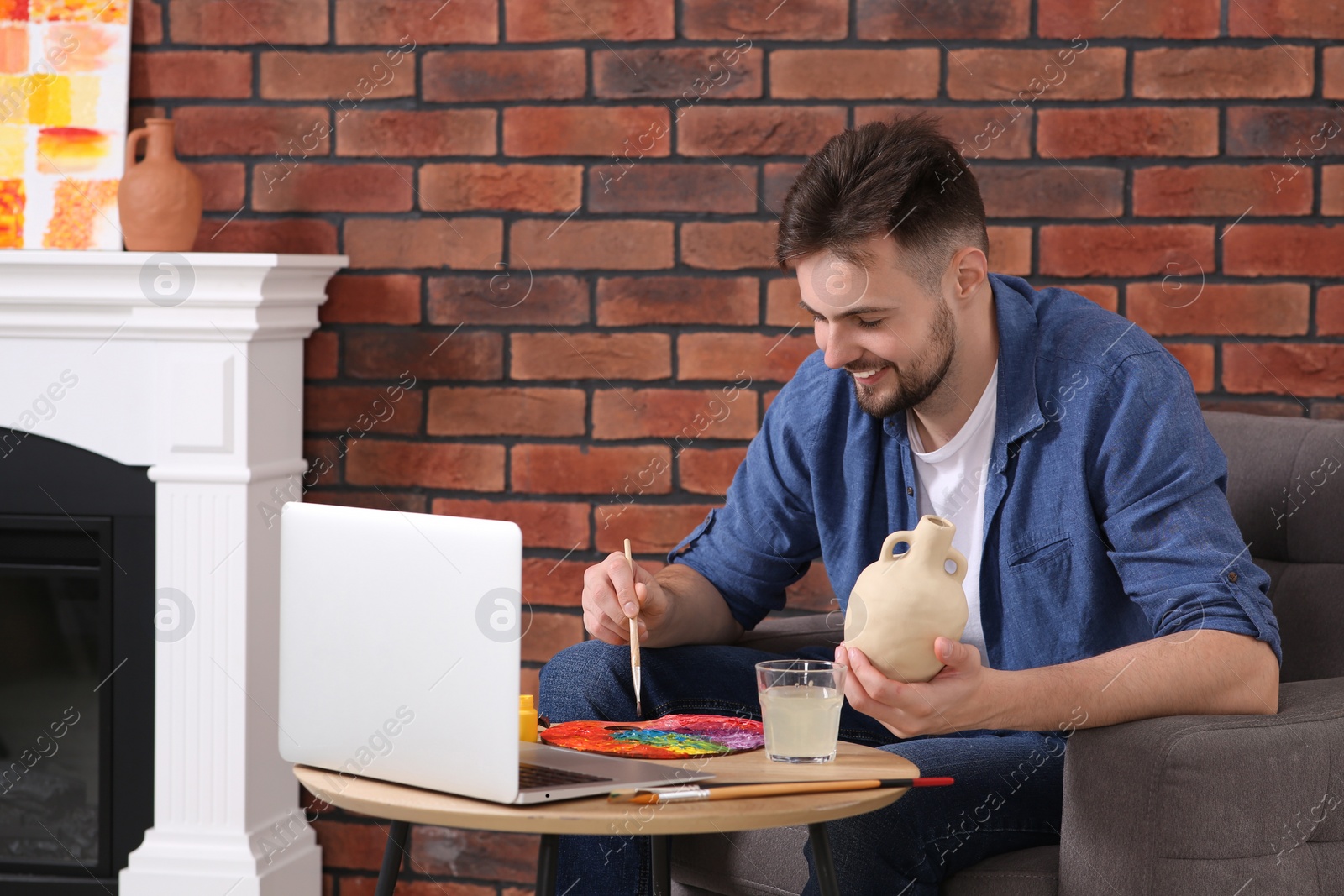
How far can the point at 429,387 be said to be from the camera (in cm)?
224

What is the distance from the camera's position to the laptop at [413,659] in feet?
3.46

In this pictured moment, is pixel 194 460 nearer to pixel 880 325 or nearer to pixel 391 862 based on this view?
pixel 391 862

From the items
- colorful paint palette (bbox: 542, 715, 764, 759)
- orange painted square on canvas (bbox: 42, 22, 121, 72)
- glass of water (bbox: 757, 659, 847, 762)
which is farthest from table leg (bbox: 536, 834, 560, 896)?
orange painted square on canvas (bbox: 42, 22, 121, 72)

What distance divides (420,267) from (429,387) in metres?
0.20

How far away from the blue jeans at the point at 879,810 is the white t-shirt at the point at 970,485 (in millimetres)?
166

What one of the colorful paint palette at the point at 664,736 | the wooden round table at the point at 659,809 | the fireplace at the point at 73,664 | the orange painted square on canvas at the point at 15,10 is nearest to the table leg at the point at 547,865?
the wooden round table at the point at 659,809

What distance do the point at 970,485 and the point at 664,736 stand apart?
1.72 feet

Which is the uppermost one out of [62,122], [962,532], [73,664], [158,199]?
[62,122]

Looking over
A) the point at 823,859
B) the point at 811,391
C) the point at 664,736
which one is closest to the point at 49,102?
the point at 811,391

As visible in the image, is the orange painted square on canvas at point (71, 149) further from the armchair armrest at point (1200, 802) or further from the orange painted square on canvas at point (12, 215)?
the armchair armrest at point (1200, 802)

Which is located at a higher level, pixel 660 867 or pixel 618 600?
pixel 618 600

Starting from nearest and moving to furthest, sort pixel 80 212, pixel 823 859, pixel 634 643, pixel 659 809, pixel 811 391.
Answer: pixel 659 809 < pixel 823 859 < pixel 634 643 < pixel 811 391 < pixel 80 212

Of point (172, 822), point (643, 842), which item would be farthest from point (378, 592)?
point (172, 822)

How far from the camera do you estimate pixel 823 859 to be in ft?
3.84
